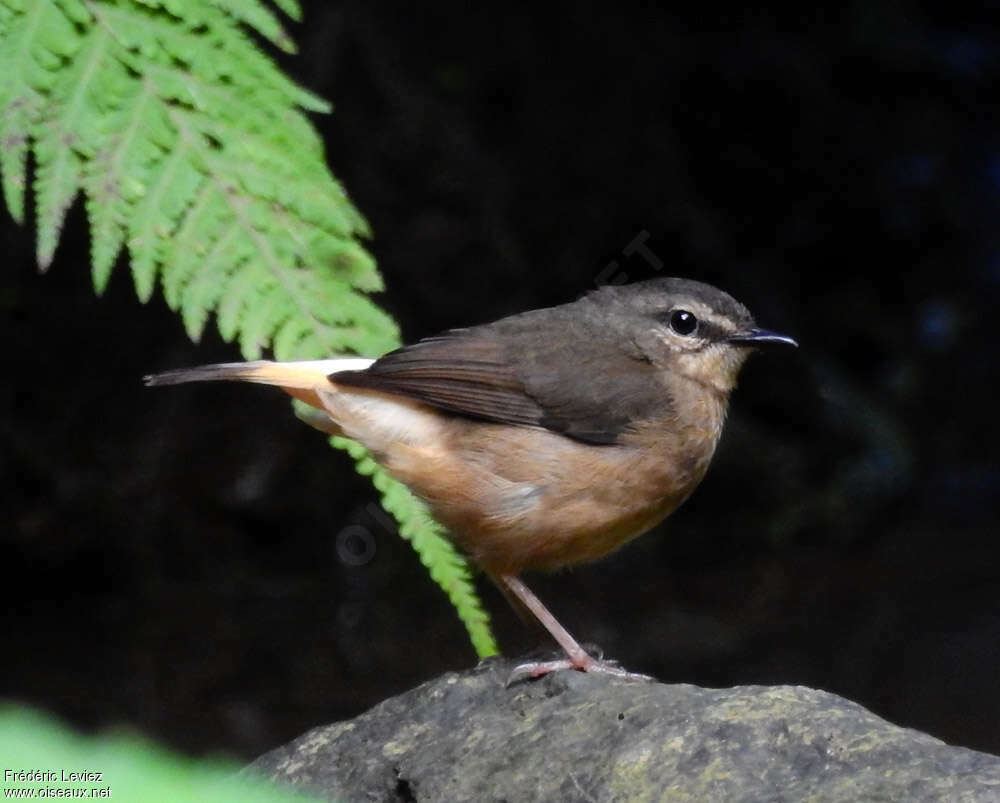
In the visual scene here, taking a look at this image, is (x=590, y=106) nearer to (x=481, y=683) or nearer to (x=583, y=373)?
(x=583, y=373)

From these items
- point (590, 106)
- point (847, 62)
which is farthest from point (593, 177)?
point (847, 62)

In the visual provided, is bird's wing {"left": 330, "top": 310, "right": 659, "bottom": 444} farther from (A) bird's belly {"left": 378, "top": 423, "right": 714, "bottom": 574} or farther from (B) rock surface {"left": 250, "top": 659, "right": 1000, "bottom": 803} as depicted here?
(B) rock surface {"left": 250, "top": 659, "right": 1000, "bottom": 803}

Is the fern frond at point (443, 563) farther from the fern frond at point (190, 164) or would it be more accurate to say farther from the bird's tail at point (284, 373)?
the fern frond at point (190, 164)

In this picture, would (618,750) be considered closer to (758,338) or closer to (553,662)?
(553,662)

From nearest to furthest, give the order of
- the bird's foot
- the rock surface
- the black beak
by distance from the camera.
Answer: the rock surface → the bird's foot → the black beak

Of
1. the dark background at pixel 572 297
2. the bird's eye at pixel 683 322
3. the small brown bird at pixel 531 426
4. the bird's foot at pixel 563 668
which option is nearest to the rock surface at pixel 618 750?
the bird's foot at pixel 563 668

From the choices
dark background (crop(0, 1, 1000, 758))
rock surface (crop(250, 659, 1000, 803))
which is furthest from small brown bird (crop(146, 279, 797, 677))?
dark background (crop(0, 1, 1000, 758))
